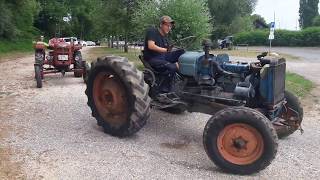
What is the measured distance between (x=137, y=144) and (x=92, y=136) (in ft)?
2.74

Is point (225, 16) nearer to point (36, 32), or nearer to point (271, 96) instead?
point (36, 32)

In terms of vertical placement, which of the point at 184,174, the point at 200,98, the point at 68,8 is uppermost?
the point at 68,8

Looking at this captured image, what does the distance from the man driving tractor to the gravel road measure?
1088 millimetres

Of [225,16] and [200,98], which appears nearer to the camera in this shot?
[200,98]

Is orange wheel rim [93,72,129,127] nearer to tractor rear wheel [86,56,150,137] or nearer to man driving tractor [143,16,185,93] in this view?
tractor rear wheel [86,56,150,137]

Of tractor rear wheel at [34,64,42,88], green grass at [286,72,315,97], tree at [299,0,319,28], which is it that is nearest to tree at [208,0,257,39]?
tree at [299,0,319,28]

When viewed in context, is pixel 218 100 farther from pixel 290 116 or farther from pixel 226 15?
pixel 226 15

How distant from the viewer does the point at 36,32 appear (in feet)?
204

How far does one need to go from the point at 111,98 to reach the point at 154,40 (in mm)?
1235

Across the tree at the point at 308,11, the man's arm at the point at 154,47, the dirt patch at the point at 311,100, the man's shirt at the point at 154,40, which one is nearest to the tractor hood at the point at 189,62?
the man's arm at the point at 154,47

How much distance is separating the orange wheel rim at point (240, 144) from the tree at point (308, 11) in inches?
3227

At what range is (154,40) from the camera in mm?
8328

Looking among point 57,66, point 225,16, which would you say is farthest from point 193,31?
point 225,16

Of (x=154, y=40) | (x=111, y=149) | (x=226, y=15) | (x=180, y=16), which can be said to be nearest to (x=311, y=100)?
(x=154, y=40)
